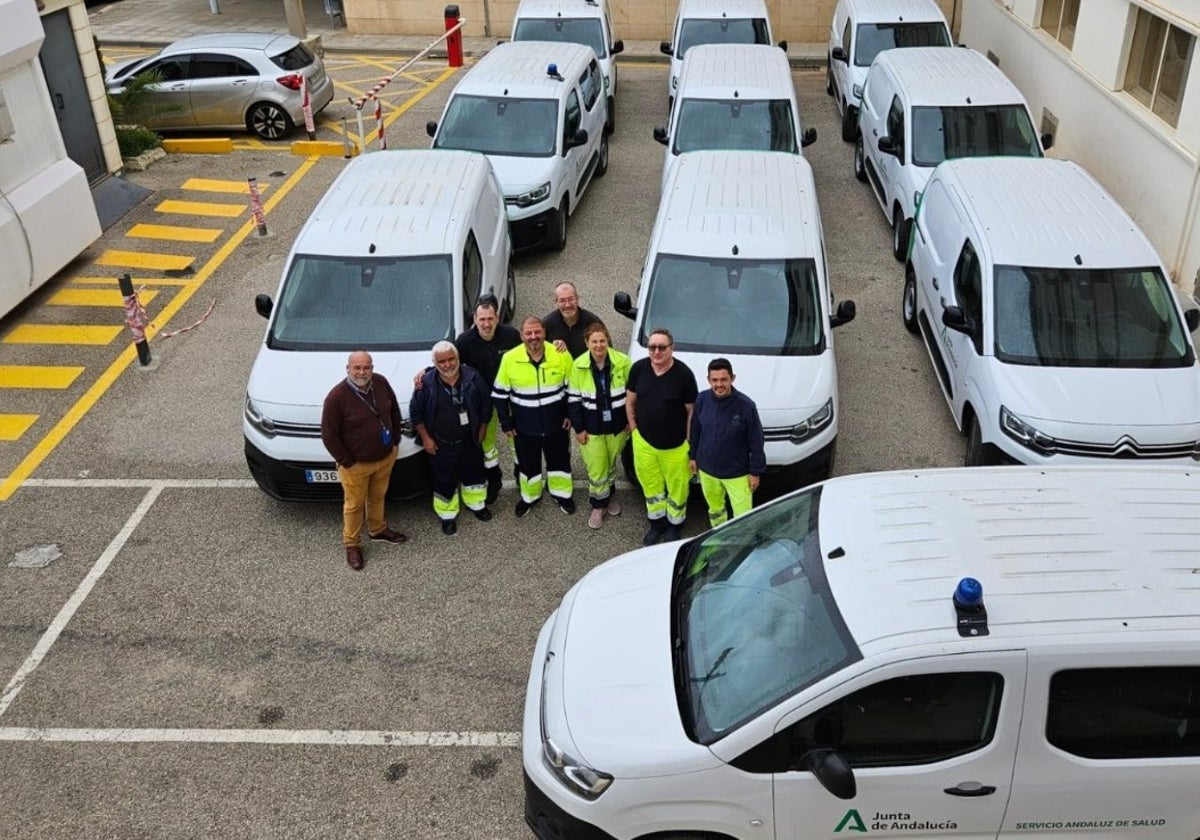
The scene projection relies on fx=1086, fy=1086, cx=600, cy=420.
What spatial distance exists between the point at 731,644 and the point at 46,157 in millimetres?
11057

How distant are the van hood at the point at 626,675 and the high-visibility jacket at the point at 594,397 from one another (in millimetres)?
1943

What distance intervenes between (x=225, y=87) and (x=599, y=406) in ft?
38.9

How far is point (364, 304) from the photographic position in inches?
344

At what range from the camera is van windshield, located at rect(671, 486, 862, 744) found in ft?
14.9

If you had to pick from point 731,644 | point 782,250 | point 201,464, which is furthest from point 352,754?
point 782,250

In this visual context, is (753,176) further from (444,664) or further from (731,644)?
(731,644)

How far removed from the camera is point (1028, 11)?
1661 cm

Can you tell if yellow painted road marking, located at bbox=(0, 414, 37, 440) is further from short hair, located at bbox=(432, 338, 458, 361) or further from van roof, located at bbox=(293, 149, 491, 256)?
short hair, located at bbox=(432, 338, 458, 361)

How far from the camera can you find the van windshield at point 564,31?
1744 cm

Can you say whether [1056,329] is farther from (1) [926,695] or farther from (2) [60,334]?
(2) [60,334]

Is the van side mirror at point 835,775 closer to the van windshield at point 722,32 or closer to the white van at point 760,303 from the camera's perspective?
the white van at point 760,303

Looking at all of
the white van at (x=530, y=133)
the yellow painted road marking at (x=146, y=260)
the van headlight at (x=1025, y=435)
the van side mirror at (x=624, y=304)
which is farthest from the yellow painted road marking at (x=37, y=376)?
the van headlight at (x=1025, y=435)

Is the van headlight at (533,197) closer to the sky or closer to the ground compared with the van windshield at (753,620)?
closer to the ground

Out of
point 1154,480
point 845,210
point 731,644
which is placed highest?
point 1154,480
